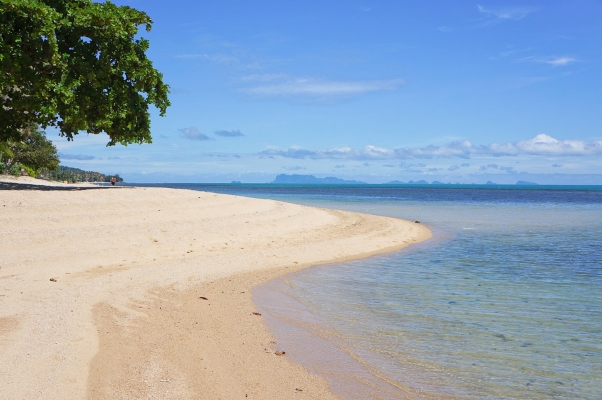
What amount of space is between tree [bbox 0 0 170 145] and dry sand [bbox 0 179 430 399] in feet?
13.0

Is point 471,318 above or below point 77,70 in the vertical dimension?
below

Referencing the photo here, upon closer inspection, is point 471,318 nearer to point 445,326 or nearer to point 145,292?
point 445,326

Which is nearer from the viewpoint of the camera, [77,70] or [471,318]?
[471,318]

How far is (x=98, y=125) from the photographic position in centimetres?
2438

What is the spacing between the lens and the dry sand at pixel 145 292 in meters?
6.39

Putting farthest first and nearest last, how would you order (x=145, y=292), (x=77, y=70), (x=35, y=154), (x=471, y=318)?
1. (x=35, y=154)
2. (x=77, y=70)
3. (x=145, y=292)
4. (x=471, y=318)

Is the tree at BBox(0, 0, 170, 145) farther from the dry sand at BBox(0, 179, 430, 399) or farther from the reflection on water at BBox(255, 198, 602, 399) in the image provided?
the reflection on water at BBox(255, 198, 602, 399)

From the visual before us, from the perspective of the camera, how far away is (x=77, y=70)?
2284cm

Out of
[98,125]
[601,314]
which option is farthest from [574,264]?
[98,125]

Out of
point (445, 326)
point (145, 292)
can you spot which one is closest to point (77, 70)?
point (145, 292)

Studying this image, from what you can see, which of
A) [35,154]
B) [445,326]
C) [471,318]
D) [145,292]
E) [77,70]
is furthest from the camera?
[35,154]

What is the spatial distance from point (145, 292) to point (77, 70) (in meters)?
15.6

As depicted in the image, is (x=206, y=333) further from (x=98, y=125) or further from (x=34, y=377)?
(x=98, y=125)

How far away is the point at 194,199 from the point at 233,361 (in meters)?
20.2
